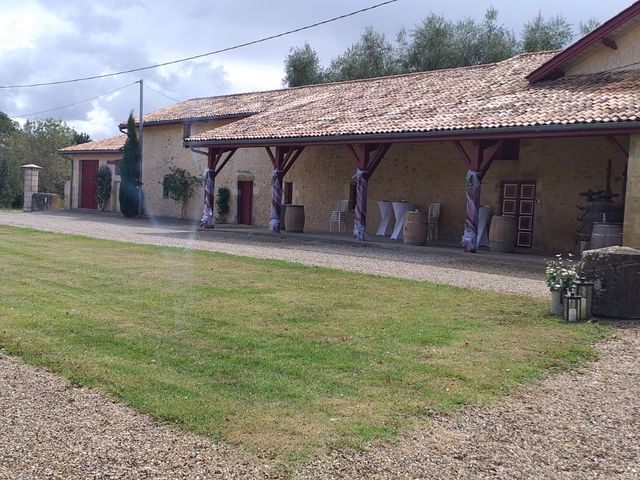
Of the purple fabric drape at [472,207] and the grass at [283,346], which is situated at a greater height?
the purple fabric drape at [472,207]

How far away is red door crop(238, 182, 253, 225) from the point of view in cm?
2300

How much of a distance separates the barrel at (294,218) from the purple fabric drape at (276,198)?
319 mm

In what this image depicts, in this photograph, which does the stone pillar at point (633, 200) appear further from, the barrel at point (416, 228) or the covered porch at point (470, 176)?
the barrel at point (416, 228)

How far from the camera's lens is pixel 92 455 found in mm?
3229

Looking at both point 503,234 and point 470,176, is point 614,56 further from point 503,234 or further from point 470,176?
point 503,234

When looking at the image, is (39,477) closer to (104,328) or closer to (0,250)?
(104,328)

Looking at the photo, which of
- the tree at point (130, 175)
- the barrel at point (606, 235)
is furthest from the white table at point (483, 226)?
the tree at point (130, 175)

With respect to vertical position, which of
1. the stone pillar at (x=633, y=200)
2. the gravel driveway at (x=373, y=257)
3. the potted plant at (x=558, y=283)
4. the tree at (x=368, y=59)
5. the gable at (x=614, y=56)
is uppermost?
the tree at (x=368, y=59)

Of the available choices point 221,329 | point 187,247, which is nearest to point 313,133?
point 187,247

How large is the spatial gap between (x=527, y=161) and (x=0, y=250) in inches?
466

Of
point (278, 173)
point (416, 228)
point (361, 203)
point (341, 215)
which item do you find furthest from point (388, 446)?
point (341, 215)

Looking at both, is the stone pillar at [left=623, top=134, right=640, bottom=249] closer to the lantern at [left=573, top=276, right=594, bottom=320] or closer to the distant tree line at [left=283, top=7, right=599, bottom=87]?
the lantern at [left=573, top=276, right=594, bottom=320]

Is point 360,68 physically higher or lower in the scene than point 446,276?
higher

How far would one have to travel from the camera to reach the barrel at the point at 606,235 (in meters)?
11.7
